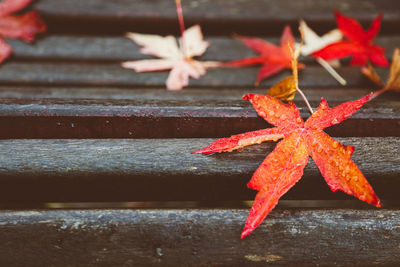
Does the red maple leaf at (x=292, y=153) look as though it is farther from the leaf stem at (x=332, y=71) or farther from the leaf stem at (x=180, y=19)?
the leaf stem at (x=180, y=19)

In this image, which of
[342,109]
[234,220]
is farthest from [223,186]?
[342,109]

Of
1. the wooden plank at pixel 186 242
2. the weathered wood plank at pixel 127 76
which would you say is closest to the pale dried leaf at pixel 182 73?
the weathered wood plank at pixel 127 76

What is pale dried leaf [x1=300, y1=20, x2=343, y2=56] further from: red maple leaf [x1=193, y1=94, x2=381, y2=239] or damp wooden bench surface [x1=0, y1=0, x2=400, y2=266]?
red maple leaf [x1=193, y1=94, x2=381, y2=239]

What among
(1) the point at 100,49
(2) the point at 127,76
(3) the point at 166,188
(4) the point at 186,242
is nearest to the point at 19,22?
(1) the point at 100,49

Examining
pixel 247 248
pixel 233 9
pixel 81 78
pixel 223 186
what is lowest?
pixel 247 248

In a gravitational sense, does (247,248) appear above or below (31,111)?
below

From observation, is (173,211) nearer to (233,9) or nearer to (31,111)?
(31,111)

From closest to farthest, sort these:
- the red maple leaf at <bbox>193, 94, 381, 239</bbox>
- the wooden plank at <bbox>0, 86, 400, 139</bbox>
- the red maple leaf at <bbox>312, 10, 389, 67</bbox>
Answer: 1. the red maple leaf at <bbox>193, 94, 381, 239</bbox>
2. the wooden plank at <bbox>0, 86, 400, 139</bbox>
3. the red maple leaf at <bbox>312, 10, 389, 67</bbox>

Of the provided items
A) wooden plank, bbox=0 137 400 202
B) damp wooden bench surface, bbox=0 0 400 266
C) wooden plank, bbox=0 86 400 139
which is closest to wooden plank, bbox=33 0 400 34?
damp wooden bench surface, bbox=0 0 400 266
